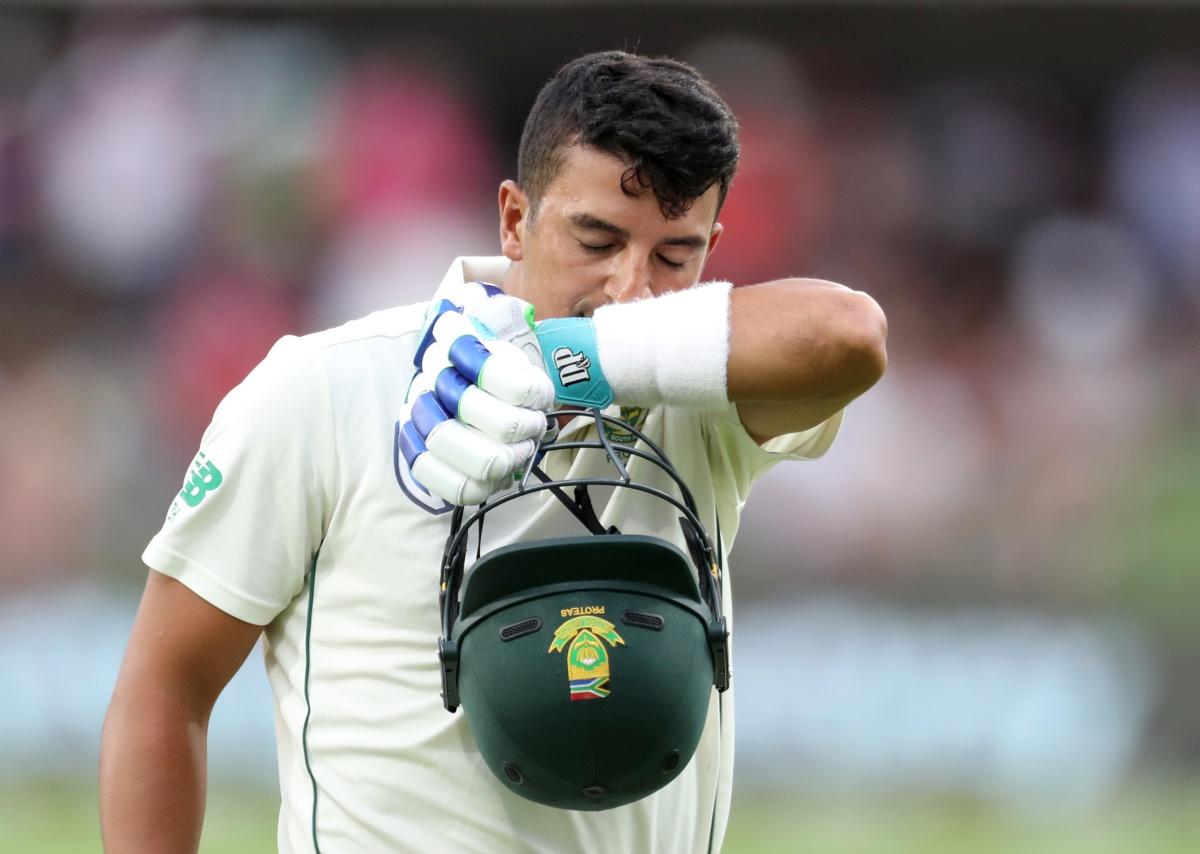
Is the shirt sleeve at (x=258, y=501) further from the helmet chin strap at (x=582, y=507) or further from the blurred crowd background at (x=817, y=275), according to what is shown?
the blurred crowd background at (x=817, y=275)

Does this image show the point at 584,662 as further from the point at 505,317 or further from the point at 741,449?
the point at 741,449

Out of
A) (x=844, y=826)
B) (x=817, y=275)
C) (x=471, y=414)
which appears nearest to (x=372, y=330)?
(x=471, y=414)

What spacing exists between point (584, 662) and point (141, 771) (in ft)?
1.91

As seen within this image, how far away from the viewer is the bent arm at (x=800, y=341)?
166 centimetres

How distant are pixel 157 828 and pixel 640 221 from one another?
88 cm

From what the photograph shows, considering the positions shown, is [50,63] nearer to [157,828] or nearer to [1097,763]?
[1097,763]

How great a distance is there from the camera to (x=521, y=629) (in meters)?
1.53

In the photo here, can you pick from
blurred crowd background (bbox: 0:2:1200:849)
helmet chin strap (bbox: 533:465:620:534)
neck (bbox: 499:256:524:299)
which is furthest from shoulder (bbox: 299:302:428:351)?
blurred crowd background (bbox: 0:2:1200:849)

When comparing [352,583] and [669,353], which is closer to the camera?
[669,353]

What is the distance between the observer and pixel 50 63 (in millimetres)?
7082

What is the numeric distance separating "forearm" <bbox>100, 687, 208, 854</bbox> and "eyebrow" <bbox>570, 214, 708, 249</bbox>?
72cm

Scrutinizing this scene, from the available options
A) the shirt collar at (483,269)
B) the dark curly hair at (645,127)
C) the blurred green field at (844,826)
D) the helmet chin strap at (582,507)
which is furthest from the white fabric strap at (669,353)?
the blurred green field at (844,826)

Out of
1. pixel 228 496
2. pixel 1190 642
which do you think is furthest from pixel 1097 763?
pixel 228 496

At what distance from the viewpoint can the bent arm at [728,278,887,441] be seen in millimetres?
1655
